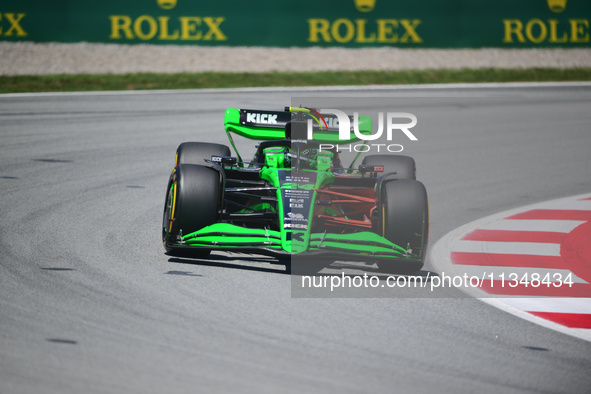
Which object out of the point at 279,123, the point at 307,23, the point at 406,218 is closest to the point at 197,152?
the point at 279,123

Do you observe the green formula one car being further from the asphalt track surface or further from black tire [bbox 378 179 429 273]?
the asphalt track surface

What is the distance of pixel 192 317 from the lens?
5488mm

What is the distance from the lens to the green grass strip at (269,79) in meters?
17.7

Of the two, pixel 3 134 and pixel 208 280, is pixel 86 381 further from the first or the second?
pixel 3 134

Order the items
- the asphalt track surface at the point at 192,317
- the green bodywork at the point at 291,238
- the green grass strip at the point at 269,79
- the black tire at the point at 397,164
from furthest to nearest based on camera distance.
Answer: the green grass strip at the point at 269,79 < the black tire at the point at 397,164 < the green bodywork at the point at 291,238 < the asphalt track surface at the point at 192,317

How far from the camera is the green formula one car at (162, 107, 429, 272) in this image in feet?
21.9

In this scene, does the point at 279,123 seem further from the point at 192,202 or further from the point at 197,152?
the point at 192,202

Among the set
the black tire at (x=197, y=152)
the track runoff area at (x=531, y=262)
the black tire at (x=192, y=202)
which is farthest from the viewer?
the black tire at (x=197, y=152)

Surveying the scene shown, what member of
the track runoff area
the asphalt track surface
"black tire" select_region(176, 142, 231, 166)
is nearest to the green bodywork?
the asphalt track surface

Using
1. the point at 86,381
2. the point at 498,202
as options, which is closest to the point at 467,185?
the point at 498,202

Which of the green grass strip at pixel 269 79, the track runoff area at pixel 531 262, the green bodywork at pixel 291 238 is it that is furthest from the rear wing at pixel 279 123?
the green grass strip at pixel 269 79

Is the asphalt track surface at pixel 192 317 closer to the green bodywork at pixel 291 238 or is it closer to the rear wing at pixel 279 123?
the green bodywork at pixel 291 238

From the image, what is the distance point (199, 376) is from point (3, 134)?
9.27 metres

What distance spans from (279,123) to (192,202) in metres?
1.92
